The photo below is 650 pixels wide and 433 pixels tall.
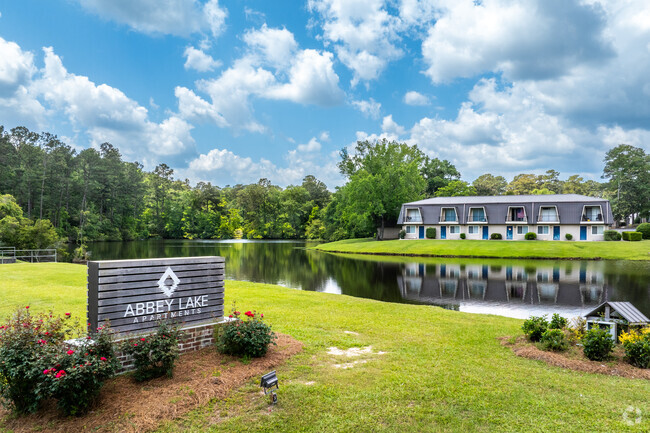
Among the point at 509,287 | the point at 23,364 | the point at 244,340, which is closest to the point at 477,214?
the point at 509,287

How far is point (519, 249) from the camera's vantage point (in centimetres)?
4266

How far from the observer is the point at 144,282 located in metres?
6.73

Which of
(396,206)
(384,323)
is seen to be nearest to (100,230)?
(396,206)

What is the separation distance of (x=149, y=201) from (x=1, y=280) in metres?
90.8

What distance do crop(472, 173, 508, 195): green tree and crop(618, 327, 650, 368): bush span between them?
3519 inches

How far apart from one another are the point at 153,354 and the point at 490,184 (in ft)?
343

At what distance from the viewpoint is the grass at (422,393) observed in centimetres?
490

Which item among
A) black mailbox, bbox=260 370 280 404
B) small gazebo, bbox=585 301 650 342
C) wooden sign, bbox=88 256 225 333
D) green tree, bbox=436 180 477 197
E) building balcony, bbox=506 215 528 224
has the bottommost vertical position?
black mailbox, bbox=260 370 280 404

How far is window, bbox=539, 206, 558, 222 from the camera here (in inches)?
1970

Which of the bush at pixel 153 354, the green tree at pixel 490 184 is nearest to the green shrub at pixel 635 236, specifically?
the green tree at pixel 490 184

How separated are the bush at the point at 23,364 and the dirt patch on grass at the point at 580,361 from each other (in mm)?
8452

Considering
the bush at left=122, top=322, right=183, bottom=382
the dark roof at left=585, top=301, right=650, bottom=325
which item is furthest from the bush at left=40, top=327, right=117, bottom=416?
the dark roof at left=585, top=301, right=650, bottom=325

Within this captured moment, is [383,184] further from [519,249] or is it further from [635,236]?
[635,236]

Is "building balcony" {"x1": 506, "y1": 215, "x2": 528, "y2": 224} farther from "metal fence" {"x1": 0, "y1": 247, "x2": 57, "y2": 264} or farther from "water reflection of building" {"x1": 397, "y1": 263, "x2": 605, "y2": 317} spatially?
"metal fence" {"x1": 0, "y1": 247, "x2": 57, "y2": 264}
